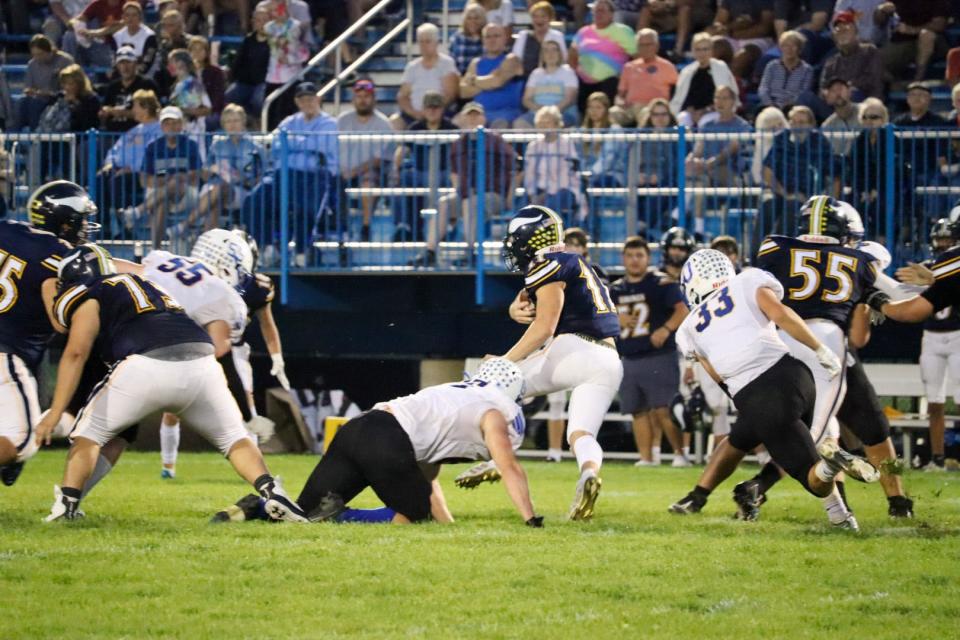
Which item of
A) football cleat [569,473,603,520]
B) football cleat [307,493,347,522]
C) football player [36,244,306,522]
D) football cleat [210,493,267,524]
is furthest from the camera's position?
football cleat [569,473,603,520]

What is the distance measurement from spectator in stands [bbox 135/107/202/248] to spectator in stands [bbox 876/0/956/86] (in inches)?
253

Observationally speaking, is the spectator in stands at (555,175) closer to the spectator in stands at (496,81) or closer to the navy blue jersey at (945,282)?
the spectator in stands at (496,81)

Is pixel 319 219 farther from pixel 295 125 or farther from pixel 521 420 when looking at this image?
pixel 521 420

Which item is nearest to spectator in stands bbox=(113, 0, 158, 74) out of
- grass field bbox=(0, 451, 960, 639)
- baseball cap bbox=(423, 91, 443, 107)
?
baseball cap bbox=(423, 91, 443, 107)

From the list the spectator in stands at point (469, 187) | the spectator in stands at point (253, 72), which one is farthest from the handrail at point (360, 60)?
the spectator in stands at point (469, 187)

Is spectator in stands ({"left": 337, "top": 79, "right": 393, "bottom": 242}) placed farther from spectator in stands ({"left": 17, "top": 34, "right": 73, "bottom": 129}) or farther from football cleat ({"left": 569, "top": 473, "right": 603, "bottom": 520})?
football cleat ({"left": 569, "top": 473, "right": 603, "bottom": 520})

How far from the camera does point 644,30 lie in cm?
1580

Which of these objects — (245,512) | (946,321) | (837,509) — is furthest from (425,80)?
(837,509)

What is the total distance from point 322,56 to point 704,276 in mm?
9517

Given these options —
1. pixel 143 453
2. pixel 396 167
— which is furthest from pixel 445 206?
pixel 143 453

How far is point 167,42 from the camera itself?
17.7 metres

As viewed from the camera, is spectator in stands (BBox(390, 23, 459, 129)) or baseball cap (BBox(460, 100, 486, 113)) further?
spectator in stands (BBox(390, 23, 459, 129))

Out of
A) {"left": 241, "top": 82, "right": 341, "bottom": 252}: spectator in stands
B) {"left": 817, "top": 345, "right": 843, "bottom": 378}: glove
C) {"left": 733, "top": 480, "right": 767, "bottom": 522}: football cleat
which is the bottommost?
{"left": 733, "top": 480, "right": 767, "bottom": 522}: football cleat

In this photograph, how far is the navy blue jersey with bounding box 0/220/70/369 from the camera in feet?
28.5
